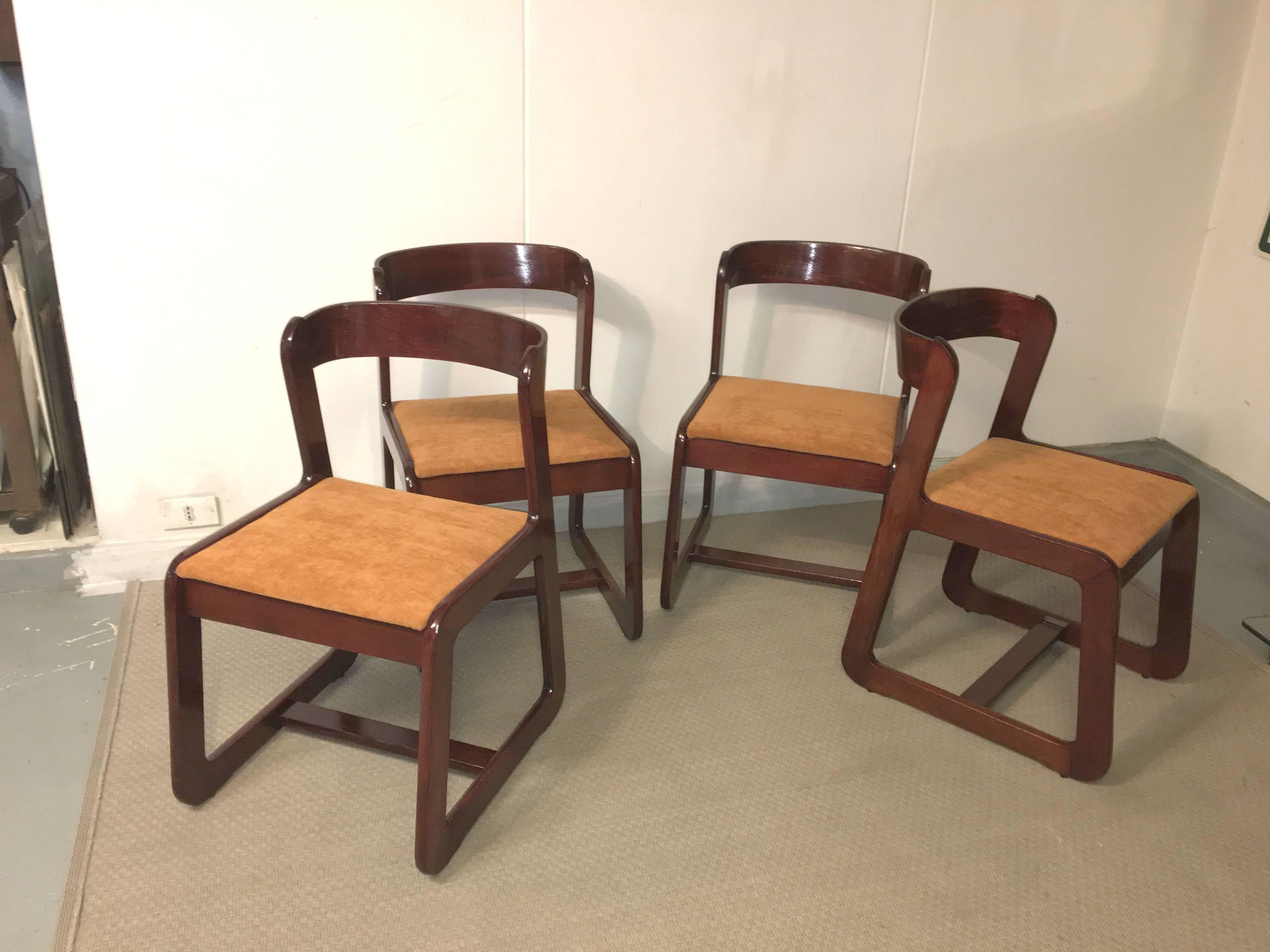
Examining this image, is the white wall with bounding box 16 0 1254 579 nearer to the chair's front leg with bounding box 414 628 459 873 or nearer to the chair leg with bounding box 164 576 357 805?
the chair leg with bounding box 164 576 357 805

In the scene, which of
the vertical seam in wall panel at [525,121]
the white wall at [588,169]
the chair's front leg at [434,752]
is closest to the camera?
the chair's front leg at [434,752]

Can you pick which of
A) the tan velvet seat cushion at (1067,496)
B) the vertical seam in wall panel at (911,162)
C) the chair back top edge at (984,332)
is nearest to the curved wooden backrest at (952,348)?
the chair back top edge at (984,332)

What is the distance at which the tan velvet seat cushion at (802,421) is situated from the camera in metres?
2.03

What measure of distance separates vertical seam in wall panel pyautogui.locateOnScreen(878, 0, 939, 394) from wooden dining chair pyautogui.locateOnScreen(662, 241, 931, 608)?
0.62 ft

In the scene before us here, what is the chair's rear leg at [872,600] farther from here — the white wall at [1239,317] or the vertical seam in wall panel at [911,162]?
the white wall at [1239,317]

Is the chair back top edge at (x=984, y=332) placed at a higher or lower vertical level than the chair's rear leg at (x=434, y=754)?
higher

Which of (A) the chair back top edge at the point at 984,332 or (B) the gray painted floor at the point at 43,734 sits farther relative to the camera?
(A) the chair back top edge at the point at 984,332

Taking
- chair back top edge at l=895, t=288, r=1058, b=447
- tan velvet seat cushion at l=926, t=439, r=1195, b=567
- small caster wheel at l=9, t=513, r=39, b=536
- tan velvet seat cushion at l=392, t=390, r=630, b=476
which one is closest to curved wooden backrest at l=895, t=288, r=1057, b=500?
chair back top edge at l=895, t=288, r=1058, b=447

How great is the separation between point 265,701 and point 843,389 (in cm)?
155

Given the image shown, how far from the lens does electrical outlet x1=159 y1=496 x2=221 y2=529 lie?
2.26 metres

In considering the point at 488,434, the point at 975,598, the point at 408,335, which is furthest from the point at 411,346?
the point at 975,598

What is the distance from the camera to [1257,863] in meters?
1.60

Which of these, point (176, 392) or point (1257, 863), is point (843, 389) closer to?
point (1257, 863)

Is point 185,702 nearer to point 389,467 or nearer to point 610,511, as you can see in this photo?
point 389,467
